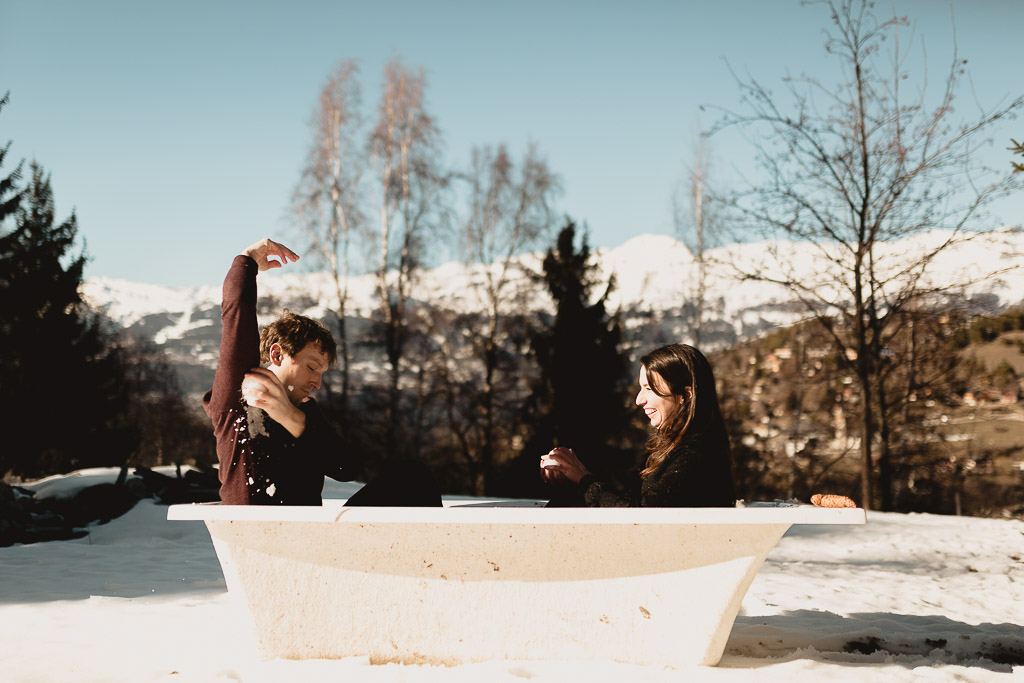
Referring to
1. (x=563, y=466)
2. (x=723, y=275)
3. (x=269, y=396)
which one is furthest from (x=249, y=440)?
(x=723, y=275)

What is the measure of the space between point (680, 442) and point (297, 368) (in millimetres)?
1162

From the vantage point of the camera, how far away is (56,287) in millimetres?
17078

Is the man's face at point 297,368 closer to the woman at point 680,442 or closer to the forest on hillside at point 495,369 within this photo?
the woman at point 680,442

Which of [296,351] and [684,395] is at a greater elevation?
[296,351]

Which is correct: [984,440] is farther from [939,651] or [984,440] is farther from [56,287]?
[56,287]

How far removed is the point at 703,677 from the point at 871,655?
757 millimetres

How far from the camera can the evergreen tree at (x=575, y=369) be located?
14625 millimetres

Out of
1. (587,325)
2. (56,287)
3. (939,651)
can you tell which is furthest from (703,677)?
(56,287)

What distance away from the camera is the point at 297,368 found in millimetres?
2188

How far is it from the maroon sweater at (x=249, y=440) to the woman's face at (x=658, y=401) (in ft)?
3.04

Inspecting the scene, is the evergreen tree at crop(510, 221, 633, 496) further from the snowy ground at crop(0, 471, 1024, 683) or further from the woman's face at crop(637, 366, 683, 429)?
the woman's face at crop(637, 366, 683, 429)

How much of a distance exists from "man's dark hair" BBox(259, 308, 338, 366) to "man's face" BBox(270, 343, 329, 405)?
15mm

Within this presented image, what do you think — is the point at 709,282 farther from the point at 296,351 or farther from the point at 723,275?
the point at 296,351

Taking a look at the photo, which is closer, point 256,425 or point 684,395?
point 256,425
